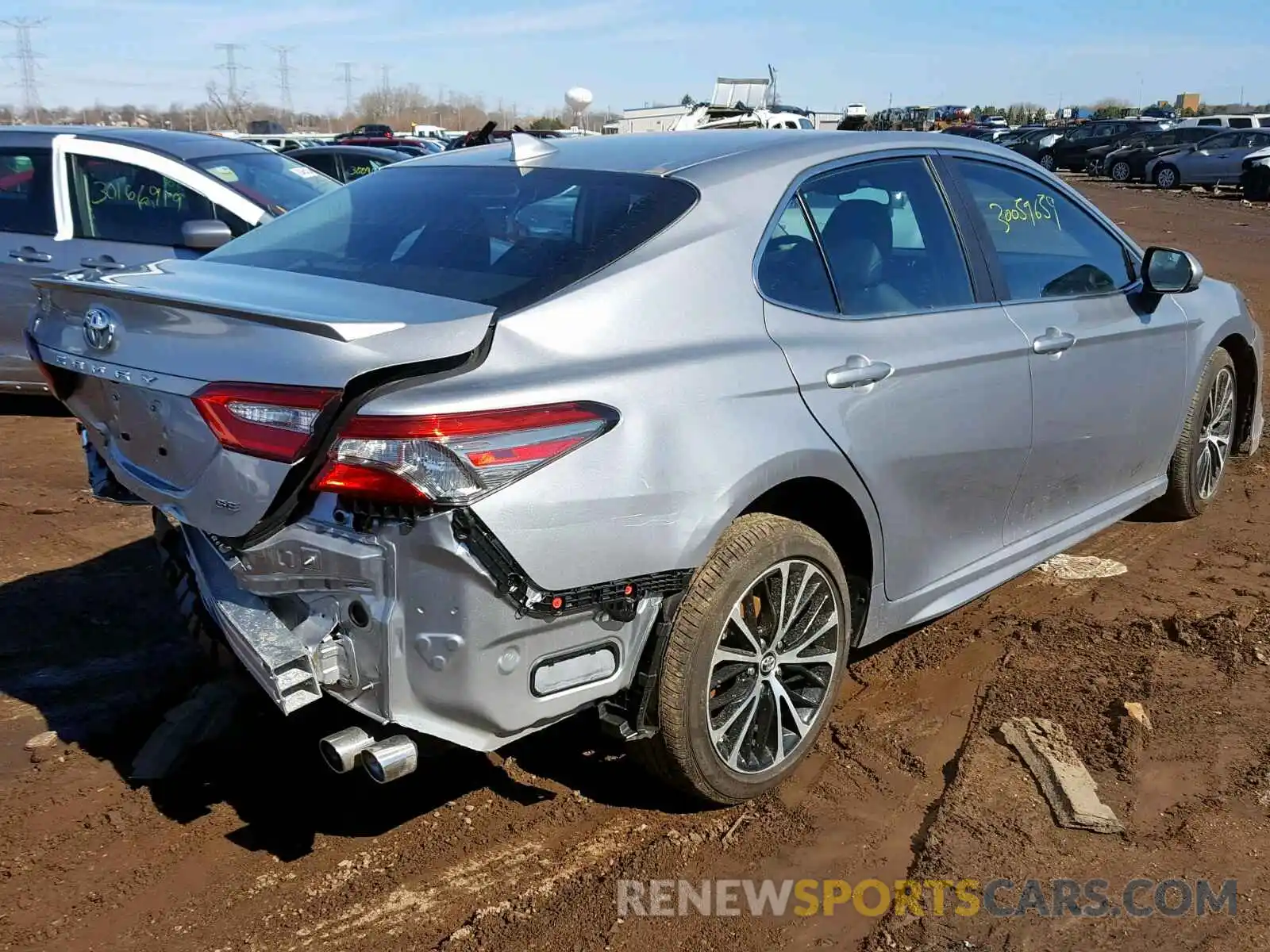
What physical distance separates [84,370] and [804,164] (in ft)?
6.71

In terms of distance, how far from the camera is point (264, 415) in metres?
2.50

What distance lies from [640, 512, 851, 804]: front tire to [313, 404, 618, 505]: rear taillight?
65 cm

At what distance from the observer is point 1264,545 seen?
16.7 ft

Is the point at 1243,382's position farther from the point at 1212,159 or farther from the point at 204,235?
the point at 1212,159

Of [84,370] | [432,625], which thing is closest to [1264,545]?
[432,625]

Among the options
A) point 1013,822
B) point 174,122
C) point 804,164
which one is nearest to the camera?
point 1013,822

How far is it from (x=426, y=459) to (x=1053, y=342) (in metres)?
2.43

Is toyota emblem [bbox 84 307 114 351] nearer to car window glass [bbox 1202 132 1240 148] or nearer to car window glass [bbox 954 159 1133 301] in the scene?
car window glass [bbox 954 159 1133 301]

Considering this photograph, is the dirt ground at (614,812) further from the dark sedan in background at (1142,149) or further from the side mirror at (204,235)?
the dark sedan in background at (1142,149)

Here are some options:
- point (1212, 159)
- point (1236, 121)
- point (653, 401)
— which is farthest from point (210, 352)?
point (1236, 121)

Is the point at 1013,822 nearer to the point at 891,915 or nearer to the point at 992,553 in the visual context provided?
the point at 891,915

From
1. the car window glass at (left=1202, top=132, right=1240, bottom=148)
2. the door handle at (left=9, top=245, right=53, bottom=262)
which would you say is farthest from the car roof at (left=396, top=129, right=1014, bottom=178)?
the car window glass at (left=1202, top=132, right=1240, bottom=148)

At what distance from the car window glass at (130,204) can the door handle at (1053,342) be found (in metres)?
5.07

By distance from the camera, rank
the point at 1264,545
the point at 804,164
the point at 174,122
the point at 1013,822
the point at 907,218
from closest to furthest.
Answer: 1. the point at 1013,822
2. the point at 804,164
3. the point at 907,218
4. the point at 1264,545
5. the point at 174,122
